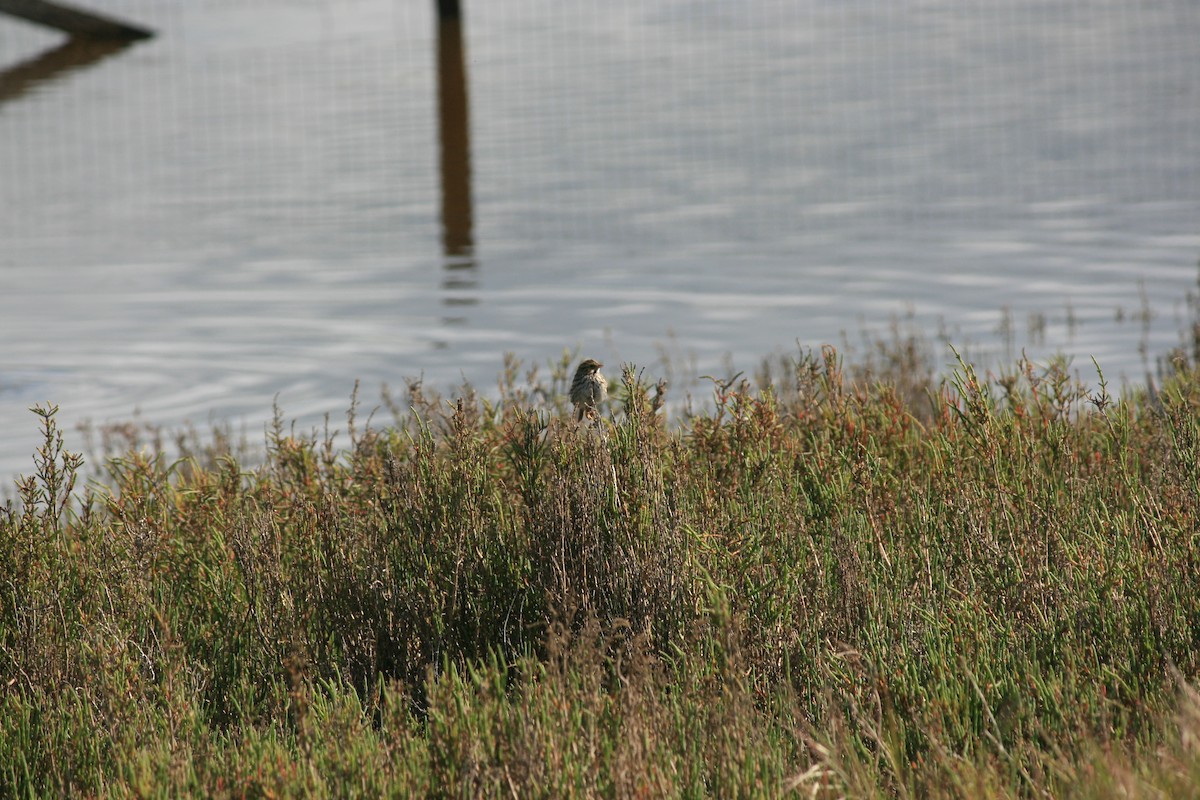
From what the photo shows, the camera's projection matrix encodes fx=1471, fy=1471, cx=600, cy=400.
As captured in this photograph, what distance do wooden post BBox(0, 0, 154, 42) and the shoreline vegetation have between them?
2189 cm

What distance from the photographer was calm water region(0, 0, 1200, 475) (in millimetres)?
10953

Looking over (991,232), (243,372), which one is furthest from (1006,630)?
(991,232)

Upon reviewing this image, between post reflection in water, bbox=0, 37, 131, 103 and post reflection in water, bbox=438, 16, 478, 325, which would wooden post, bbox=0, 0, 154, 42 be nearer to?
post reflection in water, bbox=0, 37, 131, 103

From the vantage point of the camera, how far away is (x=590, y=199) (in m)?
16.0

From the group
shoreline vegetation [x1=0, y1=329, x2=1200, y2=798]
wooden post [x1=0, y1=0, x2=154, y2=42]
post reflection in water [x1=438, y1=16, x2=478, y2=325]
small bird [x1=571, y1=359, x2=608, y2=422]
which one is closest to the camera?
shoreline vegetation [x1=0, y1=329, x2=1200, y2=798]

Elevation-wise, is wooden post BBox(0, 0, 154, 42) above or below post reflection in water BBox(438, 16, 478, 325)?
above

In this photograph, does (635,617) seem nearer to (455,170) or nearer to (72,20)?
(455,170)

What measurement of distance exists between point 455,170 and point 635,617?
45.8 ft

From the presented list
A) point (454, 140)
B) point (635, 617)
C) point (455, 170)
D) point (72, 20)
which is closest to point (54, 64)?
point (72, 20)

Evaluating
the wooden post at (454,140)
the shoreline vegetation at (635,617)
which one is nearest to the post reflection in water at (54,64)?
the wooden post at (454,140)

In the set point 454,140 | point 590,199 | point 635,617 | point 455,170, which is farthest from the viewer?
point 454,140

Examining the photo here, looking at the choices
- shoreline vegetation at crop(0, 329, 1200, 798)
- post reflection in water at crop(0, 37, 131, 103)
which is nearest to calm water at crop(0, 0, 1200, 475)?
post reflection in water at crop(0, 37, 131, 103)

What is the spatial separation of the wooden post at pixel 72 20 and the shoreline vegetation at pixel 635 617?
862 inches

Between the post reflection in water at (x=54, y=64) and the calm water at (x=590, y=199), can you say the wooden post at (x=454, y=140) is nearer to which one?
the calm water at (x=590, y=199)
